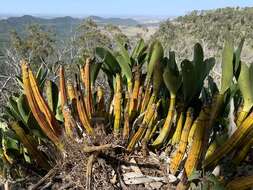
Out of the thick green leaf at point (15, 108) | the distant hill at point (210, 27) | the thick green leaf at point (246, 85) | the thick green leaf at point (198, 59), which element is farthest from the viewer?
the distant hill at point (210, 27)

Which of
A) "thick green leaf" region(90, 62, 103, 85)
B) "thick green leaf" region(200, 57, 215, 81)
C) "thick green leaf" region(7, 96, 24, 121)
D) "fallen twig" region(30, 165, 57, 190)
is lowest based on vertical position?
"fallen twig" region(30, 165, 57, 190)

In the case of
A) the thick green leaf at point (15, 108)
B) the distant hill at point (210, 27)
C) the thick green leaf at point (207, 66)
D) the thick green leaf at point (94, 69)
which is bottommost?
the distant hill at point (210, 27)

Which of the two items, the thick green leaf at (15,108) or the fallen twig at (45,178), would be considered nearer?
the fallen twig at (45,178)

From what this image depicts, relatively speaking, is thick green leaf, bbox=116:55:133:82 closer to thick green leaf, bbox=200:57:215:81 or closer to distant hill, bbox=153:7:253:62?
thick green leaf, bbox=200:57:215:81

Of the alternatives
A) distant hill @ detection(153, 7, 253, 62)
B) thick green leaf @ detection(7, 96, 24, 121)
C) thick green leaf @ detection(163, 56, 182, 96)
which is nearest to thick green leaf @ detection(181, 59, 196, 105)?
thick green leaf @ detection(163, 56, 182, 96)

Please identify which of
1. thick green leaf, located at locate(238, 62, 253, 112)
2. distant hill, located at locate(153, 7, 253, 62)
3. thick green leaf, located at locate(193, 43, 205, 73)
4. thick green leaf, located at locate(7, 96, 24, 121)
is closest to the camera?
thick green leaf, located at locate(238, 62, 253, 112)

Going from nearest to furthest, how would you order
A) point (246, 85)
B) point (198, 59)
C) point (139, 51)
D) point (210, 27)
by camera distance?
point (246, 85) → point (198, 59) → point (139, 51) → point (210, 27)

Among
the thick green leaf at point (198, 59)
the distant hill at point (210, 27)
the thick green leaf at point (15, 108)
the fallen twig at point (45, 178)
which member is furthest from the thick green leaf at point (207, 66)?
the distant hill at point (210, 27)

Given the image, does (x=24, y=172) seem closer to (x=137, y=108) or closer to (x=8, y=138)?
(x=8, y=138)

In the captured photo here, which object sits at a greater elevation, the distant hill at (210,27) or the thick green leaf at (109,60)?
the thick green leaf at (109,60)

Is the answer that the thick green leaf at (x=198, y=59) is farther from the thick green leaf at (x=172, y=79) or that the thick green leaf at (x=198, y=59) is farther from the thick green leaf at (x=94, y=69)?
the thick green leaf at (x=94, y=69)

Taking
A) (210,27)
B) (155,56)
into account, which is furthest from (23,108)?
(210,27)

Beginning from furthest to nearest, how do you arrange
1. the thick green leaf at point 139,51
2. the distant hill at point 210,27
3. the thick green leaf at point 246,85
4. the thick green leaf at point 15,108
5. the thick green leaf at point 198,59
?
the distant hill at point 210,27
the thick green leaf at point 139,51
the thick green leaf at point 15,108
the thick green leaf at point 198,59
the thick green leaf at point 246,85

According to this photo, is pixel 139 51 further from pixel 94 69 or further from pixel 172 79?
pixel 172 79
